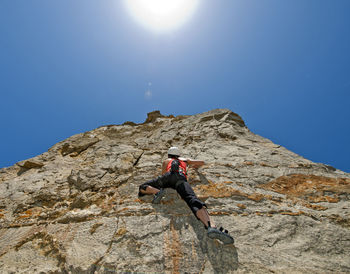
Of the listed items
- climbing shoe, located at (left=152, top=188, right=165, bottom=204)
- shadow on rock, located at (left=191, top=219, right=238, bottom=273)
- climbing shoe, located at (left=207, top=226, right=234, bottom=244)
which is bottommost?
shadow on rock, located at (left=191, top=219, right=238, bottom=273)

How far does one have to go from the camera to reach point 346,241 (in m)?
3.30

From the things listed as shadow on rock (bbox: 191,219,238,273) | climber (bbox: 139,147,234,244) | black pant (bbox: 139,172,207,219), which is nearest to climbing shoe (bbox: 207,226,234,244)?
shadow on rock (bbox: 191,219,238,273)

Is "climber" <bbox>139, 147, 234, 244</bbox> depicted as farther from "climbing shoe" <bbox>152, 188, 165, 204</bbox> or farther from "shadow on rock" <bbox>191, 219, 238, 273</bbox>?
"shadow on rock" <bbox>191, 219, 238, 273</bbox>

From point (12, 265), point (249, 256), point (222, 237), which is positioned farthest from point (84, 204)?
point (249, 256)

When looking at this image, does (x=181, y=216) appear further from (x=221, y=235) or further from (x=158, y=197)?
(x=221, y=235)

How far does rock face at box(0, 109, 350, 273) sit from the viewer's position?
3.12 meters

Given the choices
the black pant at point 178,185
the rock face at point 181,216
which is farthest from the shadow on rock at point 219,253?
the black pant at point 178,185

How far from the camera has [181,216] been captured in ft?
12.9

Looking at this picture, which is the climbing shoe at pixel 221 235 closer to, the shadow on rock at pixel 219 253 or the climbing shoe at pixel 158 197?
the shadow on rock at pixel 219 253

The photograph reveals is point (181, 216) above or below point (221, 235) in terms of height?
above

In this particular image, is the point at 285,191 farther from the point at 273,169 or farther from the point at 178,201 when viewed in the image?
the point at 178,201

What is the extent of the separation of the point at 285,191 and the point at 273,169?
0.92 meters

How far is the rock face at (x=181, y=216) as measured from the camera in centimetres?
312

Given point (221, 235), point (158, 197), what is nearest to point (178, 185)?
point (158, 197)
